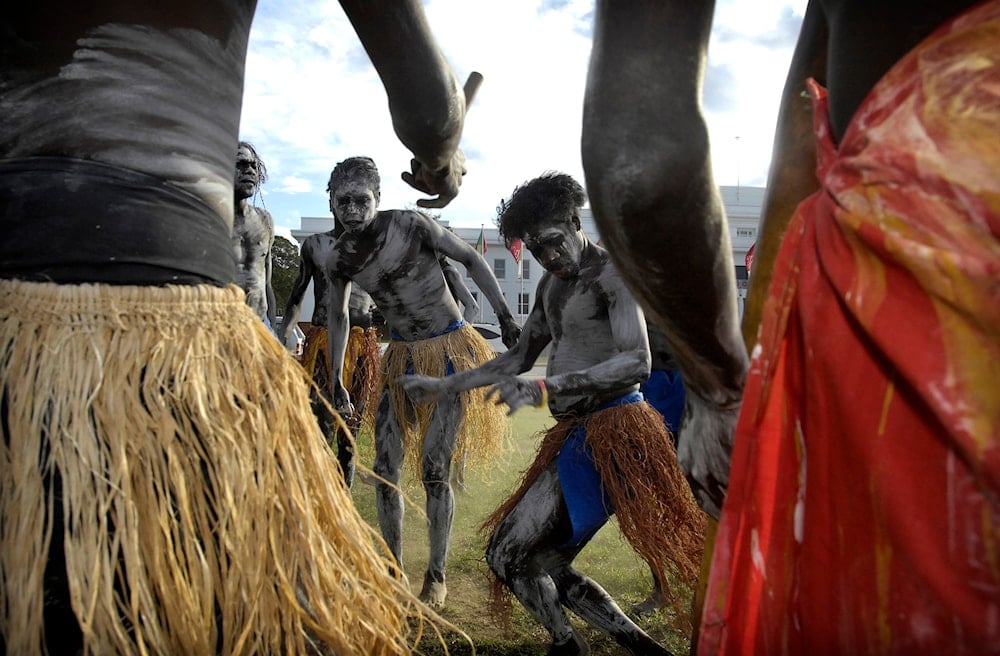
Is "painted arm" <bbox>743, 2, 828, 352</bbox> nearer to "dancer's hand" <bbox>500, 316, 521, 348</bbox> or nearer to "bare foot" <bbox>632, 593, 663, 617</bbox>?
"bare foot" <bbox>632, 593, 663, 617</bbox>

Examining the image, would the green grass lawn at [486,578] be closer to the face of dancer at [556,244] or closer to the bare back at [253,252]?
the face of dancer at [556,244]

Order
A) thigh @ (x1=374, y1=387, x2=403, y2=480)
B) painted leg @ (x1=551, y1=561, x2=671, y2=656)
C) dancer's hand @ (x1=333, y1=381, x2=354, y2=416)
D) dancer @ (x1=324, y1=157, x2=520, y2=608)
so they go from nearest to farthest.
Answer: painted leg @ (x1=551, y1=561, x2=671, y2=656) → thigh @ (x1=374, y1=387, x2=403, y2=480) → dancer @ (x1=324, y1=157, x2=520, y2=608) → dancer's hand @ (x1=333, y1=381, x2=354, y2=416)

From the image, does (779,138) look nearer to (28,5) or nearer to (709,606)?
(709,606)

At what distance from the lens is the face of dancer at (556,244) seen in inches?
132

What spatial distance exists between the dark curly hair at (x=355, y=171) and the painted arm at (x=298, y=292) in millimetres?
1744

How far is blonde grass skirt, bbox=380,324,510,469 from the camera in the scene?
15.5ft

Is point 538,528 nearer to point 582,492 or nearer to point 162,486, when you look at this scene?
point 582,492

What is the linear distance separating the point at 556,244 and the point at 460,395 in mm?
1570

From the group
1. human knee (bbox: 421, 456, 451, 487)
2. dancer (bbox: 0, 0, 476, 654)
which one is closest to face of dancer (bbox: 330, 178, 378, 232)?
human knee (bbox: 421, 456, 451, 487)

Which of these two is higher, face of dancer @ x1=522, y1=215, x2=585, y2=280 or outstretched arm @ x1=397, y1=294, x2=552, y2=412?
face of dancer @ x1=522, y1=215, x2=585, y2=280

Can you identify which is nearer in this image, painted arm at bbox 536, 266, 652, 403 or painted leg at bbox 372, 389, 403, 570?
painted arm at bbox 536, 266, 652, 403

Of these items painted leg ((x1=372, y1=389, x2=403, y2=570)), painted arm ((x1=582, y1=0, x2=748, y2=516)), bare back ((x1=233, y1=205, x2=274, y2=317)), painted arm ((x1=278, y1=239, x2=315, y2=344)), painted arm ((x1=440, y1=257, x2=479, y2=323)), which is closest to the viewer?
painted arm ((x1=582, y1=0, x2=748, y2=516))

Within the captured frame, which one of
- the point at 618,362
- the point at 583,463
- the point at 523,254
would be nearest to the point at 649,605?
the point at 583,463

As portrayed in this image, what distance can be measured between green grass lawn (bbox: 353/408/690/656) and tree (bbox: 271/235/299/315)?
954 inches
